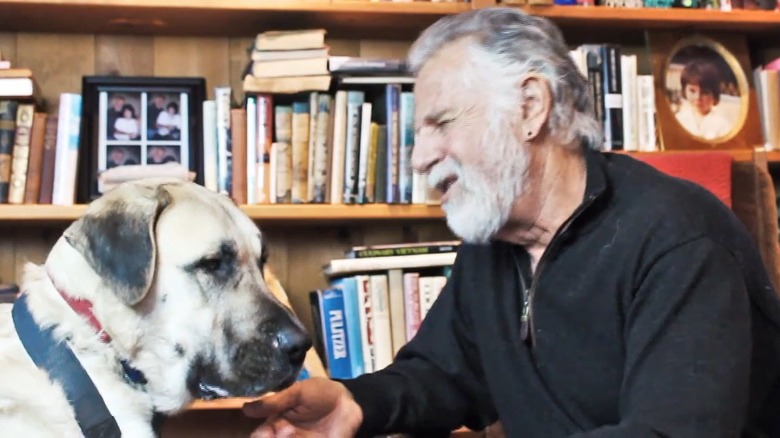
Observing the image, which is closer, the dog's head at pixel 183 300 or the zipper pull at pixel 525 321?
the dog's head at pixel 183 300

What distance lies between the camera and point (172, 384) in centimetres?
122

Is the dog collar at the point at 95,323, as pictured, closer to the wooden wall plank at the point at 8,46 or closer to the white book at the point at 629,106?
the wooden wall plank at the point at 8,46

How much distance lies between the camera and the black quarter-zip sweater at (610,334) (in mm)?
1110

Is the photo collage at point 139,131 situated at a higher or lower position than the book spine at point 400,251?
higher

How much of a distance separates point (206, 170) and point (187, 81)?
220 mm

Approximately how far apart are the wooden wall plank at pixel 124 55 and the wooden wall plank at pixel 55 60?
0.07 feet

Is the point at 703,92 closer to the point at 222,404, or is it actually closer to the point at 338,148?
the point at 338,148

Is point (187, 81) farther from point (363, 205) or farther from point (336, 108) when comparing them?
point (363, 205)

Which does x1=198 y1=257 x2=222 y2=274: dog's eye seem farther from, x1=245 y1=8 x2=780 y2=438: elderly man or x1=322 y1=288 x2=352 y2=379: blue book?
x1=322 y1=288 x2=352 y2=379: blue book

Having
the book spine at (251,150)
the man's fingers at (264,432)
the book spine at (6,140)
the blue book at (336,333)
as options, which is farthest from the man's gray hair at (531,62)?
the book spine at (6,140)

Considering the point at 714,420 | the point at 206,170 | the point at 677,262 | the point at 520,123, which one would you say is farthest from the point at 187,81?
the point at 714,420

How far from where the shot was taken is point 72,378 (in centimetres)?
113

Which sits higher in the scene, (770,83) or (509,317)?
(770,83)

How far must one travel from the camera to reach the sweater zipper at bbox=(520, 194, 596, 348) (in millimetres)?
1293
